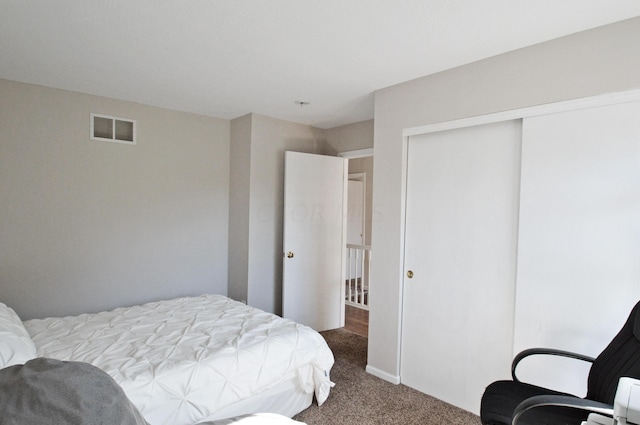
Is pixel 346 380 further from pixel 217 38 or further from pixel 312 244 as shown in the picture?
pixel 217 38

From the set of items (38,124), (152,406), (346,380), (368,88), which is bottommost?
(346,380)

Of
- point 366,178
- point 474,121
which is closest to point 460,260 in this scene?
point 474,121

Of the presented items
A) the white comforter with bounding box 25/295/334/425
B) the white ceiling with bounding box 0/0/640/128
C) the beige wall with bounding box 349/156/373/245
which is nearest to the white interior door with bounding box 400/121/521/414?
the white ceiling with bounding box 0/0/640/128

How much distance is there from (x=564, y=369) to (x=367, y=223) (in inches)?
185

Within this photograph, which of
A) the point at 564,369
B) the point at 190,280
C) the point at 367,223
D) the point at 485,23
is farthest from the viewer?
the point at 367,223

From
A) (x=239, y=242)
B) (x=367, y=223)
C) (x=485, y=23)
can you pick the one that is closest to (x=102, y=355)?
(x=239, y=242)

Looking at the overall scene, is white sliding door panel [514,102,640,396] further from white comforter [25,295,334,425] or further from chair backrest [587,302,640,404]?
white comforter [25,295,334,425]

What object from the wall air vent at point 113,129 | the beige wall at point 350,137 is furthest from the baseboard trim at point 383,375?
the wall air vent at point 113,129

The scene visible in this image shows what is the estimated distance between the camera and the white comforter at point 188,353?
189cm

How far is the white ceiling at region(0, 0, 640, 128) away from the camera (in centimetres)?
182

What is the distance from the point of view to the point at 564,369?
2.07 m

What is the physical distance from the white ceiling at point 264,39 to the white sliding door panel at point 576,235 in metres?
0.59

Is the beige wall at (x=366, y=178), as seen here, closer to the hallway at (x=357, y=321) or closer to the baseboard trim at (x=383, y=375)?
the hallway at (x=357, y=321)

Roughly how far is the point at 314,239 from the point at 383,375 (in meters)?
1.71
